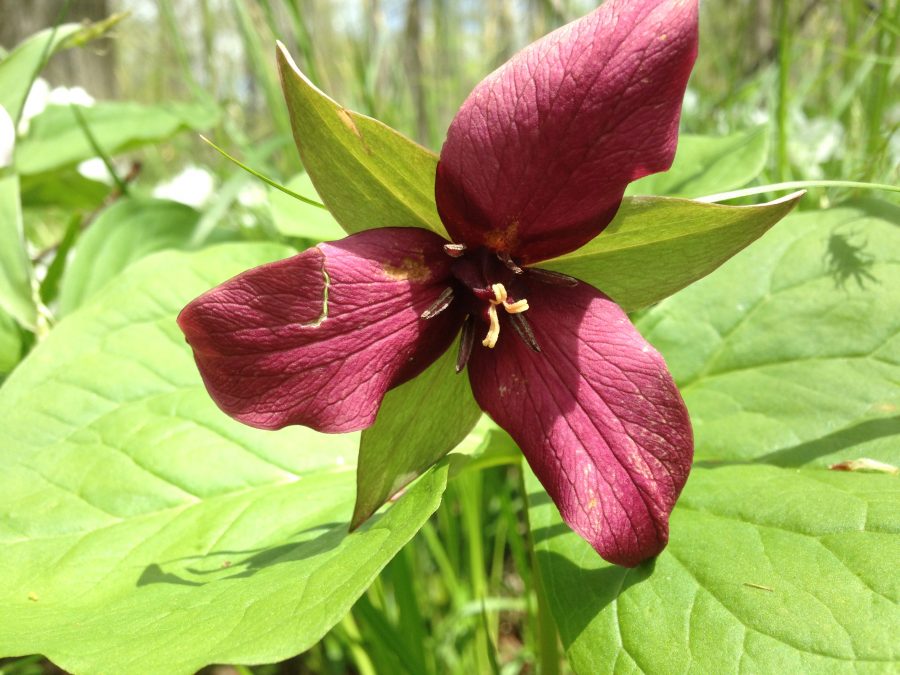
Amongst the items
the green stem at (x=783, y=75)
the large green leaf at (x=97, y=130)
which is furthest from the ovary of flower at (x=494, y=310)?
the large green leaf at (x=97, y=130)

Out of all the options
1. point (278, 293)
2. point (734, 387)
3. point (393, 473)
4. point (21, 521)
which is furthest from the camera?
point (734, 387)

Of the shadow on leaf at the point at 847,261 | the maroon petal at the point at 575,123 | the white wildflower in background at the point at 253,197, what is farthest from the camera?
the white wildflower in background at the point at 253,197

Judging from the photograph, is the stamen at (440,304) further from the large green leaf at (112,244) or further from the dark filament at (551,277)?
the large green leaf at (112,244)

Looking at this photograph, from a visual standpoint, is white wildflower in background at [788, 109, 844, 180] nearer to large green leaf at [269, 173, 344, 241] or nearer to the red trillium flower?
large green leaf at [269, 173, 344, 241]

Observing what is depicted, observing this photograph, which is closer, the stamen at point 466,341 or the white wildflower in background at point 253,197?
the stamen at point 466,341

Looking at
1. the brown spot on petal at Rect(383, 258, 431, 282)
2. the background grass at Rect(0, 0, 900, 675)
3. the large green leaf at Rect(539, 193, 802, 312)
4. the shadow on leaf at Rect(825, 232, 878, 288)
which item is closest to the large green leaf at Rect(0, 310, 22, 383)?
the background grass at Rect(0, 0, 900, 675)

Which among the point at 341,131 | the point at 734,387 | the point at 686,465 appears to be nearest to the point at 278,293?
the point at 341,131

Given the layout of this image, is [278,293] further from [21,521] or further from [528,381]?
[21,521]
